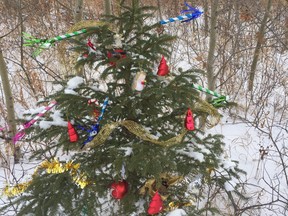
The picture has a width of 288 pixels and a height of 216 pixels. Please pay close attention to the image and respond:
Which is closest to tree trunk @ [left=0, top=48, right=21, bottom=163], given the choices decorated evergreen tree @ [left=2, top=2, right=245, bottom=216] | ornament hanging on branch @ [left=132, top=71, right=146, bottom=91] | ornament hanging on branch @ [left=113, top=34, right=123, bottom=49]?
decorated evergreen tree @ [left=2, top=2, right=245, bottom=216]

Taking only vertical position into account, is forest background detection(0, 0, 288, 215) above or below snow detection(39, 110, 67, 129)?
above

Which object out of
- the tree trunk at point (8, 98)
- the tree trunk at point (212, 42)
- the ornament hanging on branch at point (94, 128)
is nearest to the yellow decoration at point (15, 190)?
the ornament hanging on branch at point (94, 128)

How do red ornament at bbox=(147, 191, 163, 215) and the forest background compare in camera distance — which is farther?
the forest background

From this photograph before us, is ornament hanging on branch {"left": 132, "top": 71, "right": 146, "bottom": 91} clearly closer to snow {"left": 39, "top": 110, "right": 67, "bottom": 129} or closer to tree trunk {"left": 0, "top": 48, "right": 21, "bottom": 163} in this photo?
snow {"left": 39, "top": 110, "right": 67, "bottom": 129}

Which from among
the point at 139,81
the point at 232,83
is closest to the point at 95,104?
the point at 139,81

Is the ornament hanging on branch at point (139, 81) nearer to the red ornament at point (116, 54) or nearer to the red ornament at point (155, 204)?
the red ornament at point (116, 54)

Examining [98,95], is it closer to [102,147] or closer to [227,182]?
[102,147]

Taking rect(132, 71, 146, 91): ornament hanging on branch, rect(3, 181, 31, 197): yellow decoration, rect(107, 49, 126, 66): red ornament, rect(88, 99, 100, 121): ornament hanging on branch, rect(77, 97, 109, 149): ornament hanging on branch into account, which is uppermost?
rect(107, 49, 126, 66): red ornament

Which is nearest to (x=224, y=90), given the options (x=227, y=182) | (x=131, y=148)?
(x=227, y=182)

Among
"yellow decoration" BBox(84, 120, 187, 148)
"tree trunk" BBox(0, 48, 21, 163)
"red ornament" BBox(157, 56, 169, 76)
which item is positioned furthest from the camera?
"tree trunk" BBox(0, 48, 21, 163)

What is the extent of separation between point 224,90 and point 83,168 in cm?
442

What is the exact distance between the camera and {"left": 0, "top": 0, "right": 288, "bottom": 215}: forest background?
3.77m

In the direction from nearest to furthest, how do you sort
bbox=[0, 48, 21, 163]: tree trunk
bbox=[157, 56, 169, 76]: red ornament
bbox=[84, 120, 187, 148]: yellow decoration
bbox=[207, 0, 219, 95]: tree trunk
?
1. bbox=[84, 120, 187, 148]: yellow decoration
2. bbox=[157, 56, 169, 76]: red ornament
3. bbox=[207, 0, 219, 95]: tree trunk
4. bbox=[0, 48, 21, 163]: tree trunk

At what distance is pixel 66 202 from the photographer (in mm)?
2184
